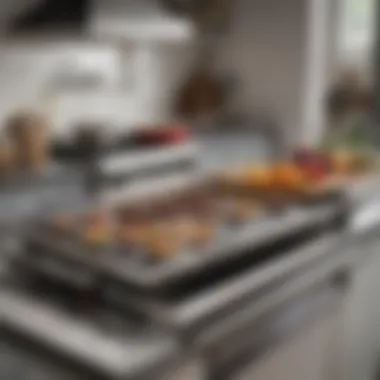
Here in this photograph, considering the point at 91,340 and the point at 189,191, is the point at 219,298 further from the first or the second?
the point at 189,191

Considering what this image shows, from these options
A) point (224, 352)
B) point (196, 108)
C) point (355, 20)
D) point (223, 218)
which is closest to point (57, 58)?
point (196, 108)

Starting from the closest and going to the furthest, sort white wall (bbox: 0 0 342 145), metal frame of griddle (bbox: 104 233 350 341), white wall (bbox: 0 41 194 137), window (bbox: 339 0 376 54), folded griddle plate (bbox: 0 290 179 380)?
folded griddle plate (bbox: 0 290 179 380)
metal frame of griddle (bbox: 104 233 350 341)
white wall (bbox: 0 41 194 137)
white wall (bbox: 0 0 342 145)
window (bbox: 339 0 376 54)

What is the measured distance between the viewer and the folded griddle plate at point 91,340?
92 cm

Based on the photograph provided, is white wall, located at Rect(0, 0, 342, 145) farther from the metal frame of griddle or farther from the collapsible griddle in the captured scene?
the metal frame of griddle

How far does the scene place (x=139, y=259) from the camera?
120cm

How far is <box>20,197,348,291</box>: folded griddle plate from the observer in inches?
44.3

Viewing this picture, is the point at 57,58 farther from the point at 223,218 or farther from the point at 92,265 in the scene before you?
the point at 92,265

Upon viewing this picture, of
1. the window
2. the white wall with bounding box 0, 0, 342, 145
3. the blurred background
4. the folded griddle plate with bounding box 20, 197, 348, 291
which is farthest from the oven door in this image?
the window

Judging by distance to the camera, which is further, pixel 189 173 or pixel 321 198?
pixel 189 173

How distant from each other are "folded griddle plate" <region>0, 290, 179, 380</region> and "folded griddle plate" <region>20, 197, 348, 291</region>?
0.08 meters

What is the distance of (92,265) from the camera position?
1175mm

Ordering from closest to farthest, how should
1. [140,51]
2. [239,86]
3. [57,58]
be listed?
[57,58] → [140,51] → [239,86]

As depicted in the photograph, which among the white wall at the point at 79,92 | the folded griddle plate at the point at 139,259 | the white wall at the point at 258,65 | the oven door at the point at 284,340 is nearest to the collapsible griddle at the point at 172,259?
the folded griddle plate at the point at 139,259

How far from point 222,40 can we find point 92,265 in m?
1.87
